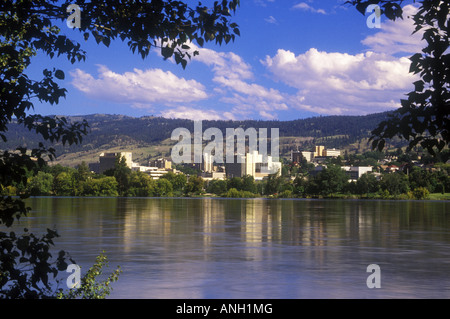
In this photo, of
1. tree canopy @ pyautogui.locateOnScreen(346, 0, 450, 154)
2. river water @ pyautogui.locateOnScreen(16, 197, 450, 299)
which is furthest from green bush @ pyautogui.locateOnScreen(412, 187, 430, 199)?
tree canopy @ pyautogui.locateOnScreen(346, 0, 450, 154)

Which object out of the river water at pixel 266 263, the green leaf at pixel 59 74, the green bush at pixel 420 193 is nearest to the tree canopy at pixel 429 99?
the green leaf at pixel 59 74

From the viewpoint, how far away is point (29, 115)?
7.44 metres

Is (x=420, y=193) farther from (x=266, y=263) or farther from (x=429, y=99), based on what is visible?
(x=429, y=99)

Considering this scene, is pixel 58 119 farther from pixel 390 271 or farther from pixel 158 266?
pixel 390 271

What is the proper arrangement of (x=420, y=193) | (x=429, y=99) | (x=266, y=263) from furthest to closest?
(x=420, y=193) → (x=266, y=263) → (x=429, y=99)

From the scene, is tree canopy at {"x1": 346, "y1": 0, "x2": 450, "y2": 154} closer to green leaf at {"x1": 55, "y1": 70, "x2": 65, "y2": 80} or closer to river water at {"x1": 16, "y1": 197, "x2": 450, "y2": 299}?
green leaf at {"x1": 55, "y1": 70, "x2": 65, "y2": 80}

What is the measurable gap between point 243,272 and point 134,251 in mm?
7347

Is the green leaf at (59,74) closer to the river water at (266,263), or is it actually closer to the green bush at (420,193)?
the river water at (266,263)

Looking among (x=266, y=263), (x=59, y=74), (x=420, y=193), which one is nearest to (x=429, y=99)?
(x=59, y=74)

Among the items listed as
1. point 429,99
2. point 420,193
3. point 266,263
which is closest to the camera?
point 429,99

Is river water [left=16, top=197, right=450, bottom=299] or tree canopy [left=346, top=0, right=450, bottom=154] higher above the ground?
tree canopy [left=346, top=0, right=450, bottom=154]

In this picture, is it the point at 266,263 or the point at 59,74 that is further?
the point at 266,263
